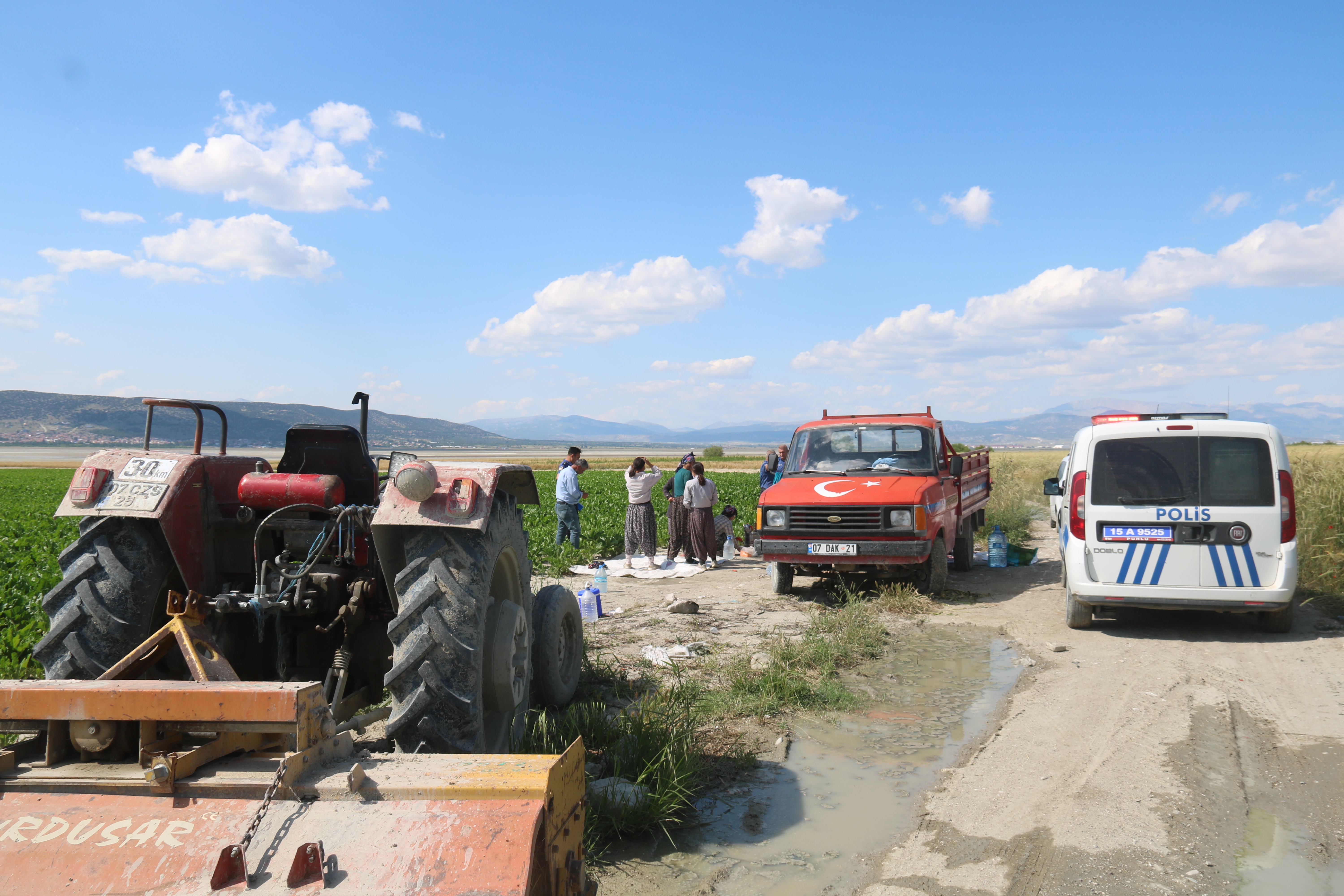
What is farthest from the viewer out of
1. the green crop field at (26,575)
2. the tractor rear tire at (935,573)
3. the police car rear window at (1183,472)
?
the tractor rear tire at (935,573)

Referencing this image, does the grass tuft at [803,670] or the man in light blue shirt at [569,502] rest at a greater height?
the man in light blue shirt at [569,502]

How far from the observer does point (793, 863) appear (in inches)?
149

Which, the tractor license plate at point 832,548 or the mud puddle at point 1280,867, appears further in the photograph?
the tractor license plate at point 832,548

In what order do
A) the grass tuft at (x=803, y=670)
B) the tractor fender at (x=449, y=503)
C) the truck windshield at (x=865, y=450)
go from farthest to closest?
the truck windshield at (x=865, y=450)
the grass tuft at (x=803, y=670)
the tractor fender at (x=449, y=503)

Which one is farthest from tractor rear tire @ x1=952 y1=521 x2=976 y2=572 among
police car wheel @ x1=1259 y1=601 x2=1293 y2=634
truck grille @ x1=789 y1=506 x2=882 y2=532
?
police car wheel @ x1=1259 y1=601 x2=1293 y2=634

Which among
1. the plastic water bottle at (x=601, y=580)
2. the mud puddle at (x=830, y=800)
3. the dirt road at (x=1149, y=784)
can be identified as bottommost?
the plastic water bottle at (x=601, y=580)

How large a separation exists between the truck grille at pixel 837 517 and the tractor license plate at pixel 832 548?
0.15m

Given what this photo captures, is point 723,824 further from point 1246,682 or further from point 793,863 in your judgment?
point 1246,682

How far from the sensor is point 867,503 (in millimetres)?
10047

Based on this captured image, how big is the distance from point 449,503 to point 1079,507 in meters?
6.80

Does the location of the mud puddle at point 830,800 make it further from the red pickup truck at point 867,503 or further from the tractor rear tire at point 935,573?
the tractor rear tire at point 935,573

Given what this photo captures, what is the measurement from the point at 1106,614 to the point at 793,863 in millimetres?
7009

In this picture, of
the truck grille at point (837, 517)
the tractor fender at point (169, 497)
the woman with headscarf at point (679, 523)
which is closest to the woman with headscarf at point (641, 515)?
the woman with headscarf at point (679, 523)

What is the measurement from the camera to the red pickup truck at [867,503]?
9.98m
